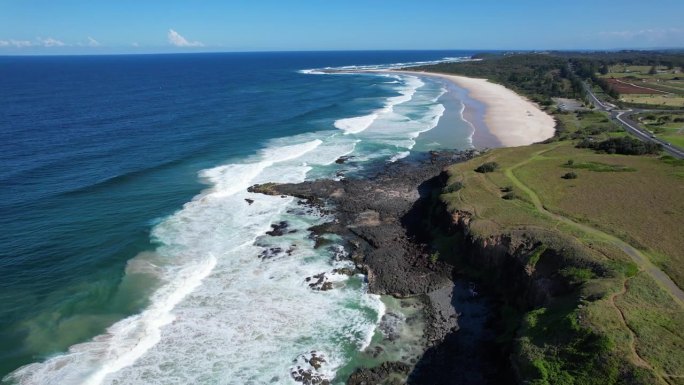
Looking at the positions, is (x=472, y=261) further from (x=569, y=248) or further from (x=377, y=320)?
(x=377, y=320)

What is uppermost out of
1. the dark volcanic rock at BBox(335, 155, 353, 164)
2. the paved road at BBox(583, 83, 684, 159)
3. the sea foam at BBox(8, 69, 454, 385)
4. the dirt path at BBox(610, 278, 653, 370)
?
the dirt path at BBox(610, 278, 653, 370)

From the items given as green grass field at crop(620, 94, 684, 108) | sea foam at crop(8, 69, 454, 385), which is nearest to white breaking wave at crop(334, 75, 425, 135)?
sea foam at crop(8, 69, 454, 385)

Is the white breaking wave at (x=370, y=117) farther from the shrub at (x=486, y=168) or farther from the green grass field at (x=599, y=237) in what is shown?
the shrub at (x=486, y=168)

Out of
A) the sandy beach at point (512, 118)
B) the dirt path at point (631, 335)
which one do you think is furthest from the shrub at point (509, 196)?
the sandy beach at point (512, 118)

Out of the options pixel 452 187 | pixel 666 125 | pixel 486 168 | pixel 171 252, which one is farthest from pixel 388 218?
pixel 666 125

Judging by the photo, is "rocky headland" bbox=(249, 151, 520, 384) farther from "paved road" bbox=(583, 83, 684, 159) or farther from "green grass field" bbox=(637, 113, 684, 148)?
"green grass field" bbox=(637, 113, 684, 148)

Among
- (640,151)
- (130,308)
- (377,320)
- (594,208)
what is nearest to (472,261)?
(377,320)

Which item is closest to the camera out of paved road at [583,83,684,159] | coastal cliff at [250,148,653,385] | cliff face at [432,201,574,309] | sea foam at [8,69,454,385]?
coastal cliff at [250,148,653,385]
